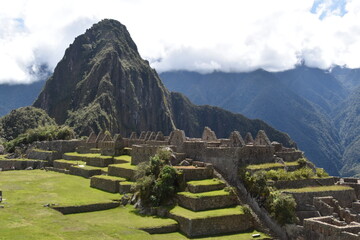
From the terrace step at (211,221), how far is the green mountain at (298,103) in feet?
358

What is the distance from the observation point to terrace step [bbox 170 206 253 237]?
25.4 meters

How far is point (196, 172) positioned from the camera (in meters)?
31.0

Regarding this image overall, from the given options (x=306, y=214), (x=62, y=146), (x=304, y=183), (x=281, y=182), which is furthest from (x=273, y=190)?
(x=62, y=146)

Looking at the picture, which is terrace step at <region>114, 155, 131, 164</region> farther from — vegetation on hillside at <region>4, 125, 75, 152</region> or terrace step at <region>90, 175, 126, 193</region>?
vegetation on hillside at <region>4, 125, 75, 152</region>

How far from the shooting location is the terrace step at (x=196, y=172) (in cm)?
3072

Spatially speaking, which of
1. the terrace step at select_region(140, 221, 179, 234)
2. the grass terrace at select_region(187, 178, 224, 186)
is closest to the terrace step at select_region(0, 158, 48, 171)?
the grass terrace at select_region(187, 178, 224, 186)

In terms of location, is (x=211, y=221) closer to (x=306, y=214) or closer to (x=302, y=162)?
(x=306, y=214)

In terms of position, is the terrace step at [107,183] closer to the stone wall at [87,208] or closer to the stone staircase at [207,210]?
the stone wall at [87,208]

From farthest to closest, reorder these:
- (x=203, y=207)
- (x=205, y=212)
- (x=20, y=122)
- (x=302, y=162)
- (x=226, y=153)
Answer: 1. (x=20, y=122)
2. (x=302, y=162)
3. (x=226, y=153)
4. (x=203, y=207)
5. (x=205, y=212)

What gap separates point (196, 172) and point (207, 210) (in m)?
4.18

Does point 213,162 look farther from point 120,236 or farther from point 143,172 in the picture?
point 120,236

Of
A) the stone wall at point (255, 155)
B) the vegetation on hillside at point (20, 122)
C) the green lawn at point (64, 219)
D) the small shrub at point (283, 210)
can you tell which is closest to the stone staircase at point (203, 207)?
the green lawn at point (64, 219)

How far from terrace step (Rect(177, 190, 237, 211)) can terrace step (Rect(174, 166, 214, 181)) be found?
2.05 m

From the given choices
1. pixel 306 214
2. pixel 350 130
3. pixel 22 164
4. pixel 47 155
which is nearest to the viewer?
pixel 306 214
